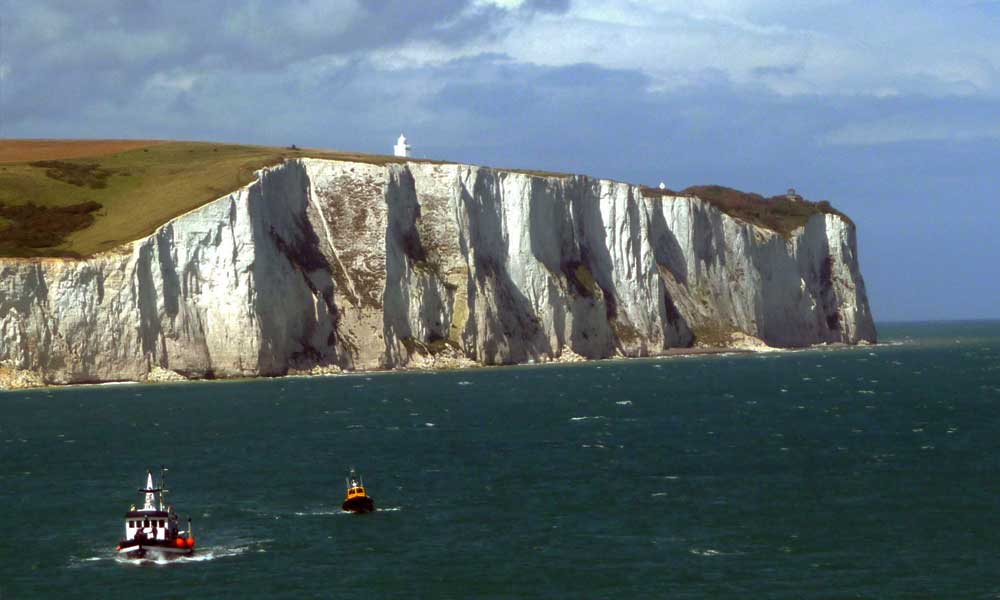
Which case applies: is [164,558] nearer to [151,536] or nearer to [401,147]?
[151,536]

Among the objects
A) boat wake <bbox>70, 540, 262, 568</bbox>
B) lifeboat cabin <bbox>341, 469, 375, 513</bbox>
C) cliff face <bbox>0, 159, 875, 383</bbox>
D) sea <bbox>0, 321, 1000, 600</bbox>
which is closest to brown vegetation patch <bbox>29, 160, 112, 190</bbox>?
cliff face <bbox>0, 159, 875, 383</bbox>

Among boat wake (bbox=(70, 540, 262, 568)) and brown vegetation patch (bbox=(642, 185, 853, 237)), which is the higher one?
brown vegetation patch (bbox=(642, 185, 853, 237))

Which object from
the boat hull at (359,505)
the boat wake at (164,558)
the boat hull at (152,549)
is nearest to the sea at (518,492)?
the boat wake at (164,558)

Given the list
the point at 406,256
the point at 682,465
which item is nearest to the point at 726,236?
the point at 406,256

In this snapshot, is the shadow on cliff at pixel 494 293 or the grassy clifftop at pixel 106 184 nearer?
the grassy clifftop at pixel 106 184

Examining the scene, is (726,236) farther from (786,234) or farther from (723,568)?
(723,568)

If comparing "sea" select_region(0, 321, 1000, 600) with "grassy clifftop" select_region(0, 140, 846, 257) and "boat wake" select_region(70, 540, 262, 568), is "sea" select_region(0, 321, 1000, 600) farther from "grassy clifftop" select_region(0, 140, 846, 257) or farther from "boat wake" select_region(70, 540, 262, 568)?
"grassy clifftop" select_region(0, 140, 846, 257)

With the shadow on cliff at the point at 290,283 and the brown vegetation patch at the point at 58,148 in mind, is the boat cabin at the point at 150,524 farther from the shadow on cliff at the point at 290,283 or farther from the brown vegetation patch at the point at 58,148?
the brown vegetation patch at the point at 58,148
